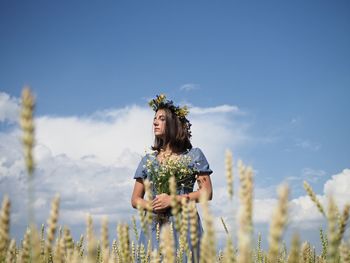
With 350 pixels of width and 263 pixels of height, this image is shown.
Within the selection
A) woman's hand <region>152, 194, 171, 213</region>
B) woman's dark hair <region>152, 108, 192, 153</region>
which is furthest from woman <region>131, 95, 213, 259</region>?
woman's hand <region>152, 194, 171, 213</region>

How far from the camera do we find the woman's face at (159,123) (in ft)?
21.1

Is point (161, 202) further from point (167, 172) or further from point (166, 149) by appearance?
point (166, 149)

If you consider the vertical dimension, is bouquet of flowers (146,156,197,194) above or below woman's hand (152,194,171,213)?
above

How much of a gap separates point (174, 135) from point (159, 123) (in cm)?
31

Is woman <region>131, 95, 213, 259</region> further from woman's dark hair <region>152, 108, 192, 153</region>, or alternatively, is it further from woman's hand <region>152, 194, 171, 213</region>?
woman's hand <region>152, 194, 171, 213</region>

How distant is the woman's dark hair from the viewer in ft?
21.4

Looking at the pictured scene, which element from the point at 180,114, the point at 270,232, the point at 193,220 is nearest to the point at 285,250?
the point at 180,114

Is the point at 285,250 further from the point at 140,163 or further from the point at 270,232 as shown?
the point at 270,232

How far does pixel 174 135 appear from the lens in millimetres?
6535

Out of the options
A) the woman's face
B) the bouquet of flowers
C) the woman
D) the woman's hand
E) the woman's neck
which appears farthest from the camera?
the woman's neck

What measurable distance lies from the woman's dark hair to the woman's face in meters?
0.07

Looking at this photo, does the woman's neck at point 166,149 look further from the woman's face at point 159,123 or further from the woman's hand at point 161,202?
the woman's hand at point 161,202

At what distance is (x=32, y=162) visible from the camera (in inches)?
47.4

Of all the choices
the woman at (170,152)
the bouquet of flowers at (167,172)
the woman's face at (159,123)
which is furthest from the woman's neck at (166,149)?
the bouquet of flowers at (167,172)
